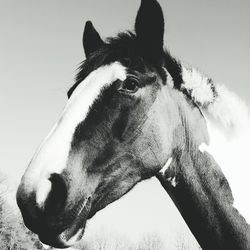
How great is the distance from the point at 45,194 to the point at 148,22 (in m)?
2.21

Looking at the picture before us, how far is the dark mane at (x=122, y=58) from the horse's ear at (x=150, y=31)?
0.07 metres

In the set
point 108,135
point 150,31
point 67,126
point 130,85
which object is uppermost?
point 150,31

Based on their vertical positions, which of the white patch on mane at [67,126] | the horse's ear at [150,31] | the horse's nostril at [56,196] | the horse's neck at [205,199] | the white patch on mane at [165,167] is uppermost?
the horse's ear at [150,31]

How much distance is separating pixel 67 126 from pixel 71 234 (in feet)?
2.88

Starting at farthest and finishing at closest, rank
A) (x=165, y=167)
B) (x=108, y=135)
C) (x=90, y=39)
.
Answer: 1. (x=90, y=39)
2. (x=165, y=167)
3. (x=108, y=135)

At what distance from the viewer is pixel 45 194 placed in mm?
2518

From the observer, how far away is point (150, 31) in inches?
149

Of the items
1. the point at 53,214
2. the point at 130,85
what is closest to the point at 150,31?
the point at 130,85

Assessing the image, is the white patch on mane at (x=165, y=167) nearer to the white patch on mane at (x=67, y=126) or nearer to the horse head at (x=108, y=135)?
the horse head at (x=108, y=135)

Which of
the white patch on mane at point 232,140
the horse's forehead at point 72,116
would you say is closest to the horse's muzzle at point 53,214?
the horse's forehead at point 72,116

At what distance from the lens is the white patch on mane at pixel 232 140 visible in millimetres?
3512

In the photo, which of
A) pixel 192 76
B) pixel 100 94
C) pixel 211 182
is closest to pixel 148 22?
pixel 192 76

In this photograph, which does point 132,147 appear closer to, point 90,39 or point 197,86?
point 197,86

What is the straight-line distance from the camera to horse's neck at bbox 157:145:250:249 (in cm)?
327
